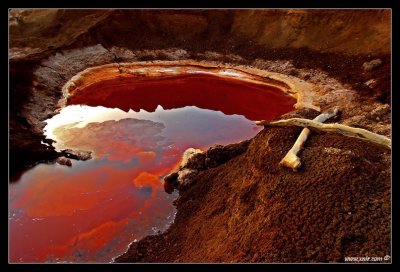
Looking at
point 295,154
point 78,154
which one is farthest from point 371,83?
point 78,154

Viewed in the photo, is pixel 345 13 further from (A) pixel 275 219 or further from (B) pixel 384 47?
(A) pixel 275 219

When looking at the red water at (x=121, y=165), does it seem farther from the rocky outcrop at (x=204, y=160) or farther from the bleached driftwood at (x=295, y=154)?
the bleached driftwood at (x=295, y=154)

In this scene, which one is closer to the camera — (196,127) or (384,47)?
(196,127)

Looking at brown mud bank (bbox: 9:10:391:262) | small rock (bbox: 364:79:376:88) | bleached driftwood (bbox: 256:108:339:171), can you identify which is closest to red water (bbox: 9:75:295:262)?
brown mud bank (bbox: 9:10:391:262)

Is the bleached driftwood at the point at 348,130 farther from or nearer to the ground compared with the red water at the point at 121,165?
farther from the ground

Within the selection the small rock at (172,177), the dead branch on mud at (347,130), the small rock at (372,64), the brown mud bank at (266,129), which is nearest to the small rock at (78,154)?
the brown mud bank at (266,129)

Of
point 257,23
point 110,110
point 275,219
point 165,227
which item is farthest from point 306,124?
point 257,23
